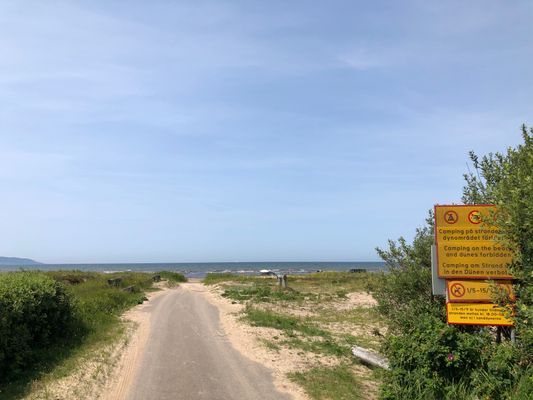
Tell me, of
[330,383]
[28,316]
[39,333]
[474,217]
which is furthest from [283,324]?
[474,217]

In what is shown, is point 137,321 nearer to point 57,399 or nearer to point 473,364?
point 57,399

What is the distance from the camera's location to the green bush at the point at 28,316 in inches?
361

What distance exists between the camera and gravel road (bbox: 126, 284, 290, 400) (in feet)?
26.6

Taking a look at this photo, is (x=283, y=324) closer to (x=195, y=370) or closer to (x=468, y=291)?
(x=195, y=370)

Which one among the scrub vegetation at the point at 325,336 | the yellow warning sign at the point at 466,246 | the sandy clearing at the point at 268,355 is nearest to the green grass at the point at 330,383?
the scrub vegetation at the point at 325,336

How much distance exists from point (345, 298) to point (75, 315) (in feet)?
64.2

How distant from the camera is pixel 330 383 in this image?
351 inches

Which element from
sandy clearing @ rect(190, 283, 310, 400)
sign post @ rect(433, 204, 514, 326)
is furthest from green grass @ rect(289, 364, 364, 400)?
sign post @ rect(433, 204, 514, 326)

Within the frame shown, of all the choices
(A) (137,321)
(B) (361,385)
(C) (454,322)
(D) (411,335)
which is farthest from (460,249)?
(A) (137,321)

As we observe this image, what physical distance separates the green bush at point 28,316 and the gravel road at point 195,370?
2.39 m

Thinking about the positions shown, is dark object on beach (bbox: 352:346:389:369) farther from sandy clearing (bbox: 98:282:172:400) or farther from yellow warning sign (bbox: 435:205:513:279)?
sandy clearing (bbox: 98:282:172:400)

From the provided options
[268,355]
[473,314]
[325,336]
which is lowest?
[325,336]

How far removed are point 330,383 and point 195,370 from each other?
9.29 feet

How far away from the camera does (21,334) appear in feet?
31.9
